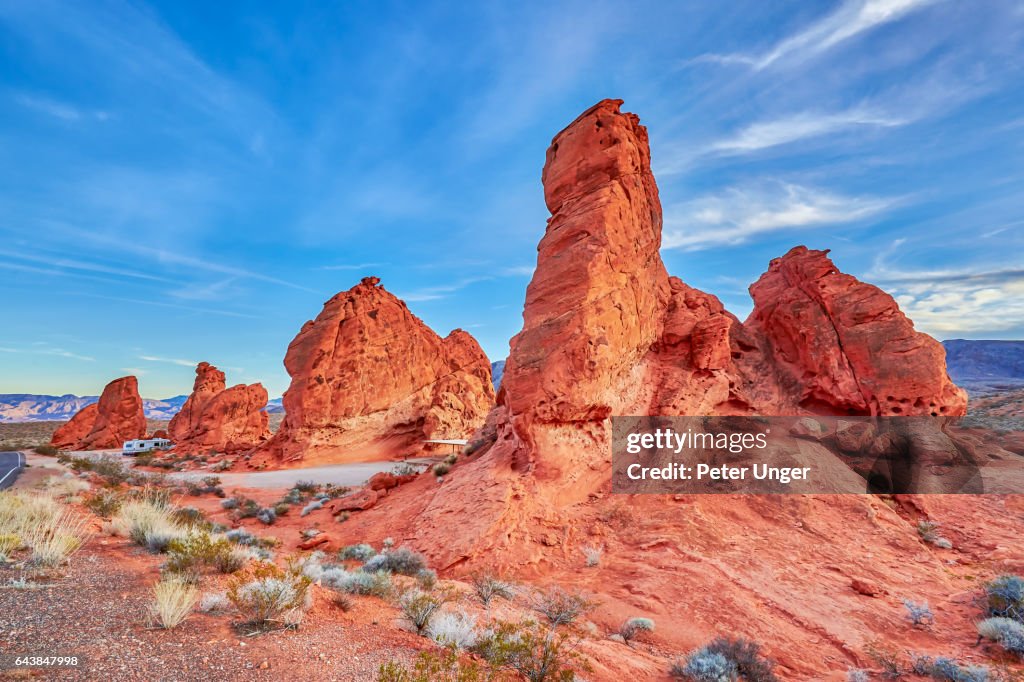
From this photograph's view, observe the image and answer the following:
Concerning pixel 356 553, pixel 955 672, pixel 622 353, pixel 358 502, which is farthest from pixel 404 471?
pixel 955 672

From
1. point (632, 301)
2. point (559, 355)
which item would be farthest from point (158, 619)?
point (632, 301)

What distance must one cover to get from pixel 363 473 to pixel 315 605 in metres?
21.3

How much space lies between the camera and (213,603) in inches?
173

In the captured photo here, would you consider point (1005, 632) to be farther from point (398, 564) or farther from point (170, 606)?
point (170, 606)

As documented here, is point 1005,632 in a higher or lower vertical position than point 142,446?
lower

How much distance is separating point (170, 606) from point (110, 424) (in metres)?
48.8

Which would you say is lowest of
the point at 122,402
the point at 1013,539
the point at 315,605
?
the point at 1013,539

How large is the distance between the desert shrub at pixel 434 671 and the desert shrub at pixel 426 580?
2.93m

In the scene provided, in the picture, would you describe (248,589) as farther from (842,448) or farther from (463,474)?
(842,448)

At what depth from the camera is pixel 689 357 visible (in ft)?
46.7

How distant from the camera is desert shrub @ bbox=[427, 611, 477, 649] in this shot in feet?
14.8

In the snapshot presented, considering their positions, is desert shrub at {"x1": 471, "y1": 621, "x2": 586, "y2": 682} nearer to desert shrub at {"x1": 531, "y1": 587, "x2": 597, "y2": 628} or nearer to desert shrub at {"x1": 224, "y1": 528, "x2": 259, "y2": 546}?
desert shrub at {"x1": 531, "y1": 587, "x2": 597, "y2": 628}

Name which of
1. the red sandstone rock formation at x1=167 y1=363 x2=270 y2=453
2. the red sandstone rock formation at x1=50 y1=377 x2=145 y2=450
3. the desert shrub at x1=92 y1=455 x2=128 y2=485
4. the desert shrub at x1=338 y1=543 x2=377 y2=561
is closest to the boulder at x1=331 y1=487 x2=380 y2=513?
the desert shrub at x1=338 y1=543 x2=377 y2=561

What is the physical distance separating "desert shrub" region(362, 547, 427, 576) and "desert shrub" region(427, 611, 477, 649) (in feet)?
12.7
